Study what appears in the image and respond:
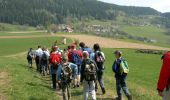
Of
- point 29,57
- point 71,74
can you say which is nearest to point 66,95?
point 71,74

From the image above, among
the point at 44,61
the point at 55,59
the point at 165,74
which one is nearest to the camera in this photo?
the point at 165,74

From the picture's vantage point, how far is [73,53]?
19281mm

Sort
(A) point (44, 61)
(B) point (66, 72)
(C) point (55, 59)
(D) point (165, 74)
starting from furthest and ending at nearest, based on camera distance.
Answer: (A) point (44, 61) < (C) point (55, 59) < (B) point (66, 72) < (D) point (165, 74)

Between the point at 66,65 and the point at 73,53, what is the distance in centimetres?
418

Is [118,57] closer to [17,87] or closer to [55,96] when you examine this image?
[55,96]

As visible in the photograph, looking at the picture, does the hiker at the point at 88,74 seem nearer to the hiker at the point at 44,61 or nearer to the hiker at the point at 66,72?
the hiker at the point at 66,72

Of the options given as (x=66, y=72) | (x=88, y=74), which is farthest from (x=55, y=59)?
(x=88, y=74)

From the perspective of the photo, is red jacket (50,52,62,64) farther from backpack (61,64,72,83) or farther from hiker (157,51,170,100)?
hiker (157,51,170,100)

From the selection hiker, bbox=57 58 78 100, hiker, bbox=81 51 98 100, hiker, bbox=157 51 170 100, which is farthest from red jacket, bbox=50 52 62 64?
hiker, bbox=157 51 170 100

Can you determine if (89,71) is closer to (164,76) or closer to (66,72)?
(66,72)

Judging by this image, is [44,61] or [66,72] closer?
[66,72]

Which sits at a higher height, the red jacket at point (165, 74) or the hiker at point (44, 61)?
the red jacket at point (165, 74)

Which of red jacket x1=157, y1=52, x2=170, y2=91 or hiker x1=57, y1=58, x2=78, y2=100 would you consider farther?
hiker x1=57, y1=58, x2=78, y2=100

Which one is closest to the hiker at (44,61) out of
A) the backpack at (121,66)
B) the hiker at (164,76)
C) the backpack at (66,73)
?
the backpack at (121,66)
